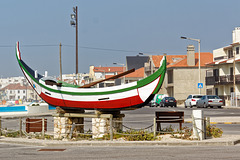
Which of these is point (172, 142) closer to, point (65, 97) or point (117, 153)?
point (117, 153)

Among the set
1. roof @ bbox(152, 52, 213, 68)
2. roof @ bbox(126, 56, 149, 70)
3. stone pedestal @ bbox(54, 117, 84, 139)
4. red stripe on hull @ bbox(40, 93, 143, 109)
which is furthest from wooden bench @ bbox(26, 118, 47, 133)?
roof @ bbox(126, 56, 149, 70)

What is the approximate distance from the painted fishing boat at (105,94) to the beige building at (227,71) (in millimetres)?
53571

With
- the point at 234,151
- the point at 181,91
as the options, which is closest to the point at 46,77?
the point at 234,151

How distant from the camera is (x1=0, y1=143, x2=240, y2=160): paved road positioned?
13688 mm

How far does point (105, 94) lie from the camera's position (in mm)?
20281

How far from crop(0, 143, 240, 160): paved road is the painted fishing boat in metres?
3.31

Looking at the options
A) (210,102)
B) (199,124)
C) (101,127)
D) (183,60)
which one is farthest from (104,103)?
(183,60)

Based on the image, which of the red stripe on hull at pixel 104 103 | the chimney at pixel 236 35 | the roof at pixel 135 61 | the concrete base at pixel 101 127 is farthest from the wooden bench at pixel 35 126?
the roof at pixel 135 61

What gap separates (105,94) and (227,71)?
62.7m

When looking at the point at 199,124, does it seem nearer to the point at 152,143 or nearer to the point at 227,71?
the point at 152,143

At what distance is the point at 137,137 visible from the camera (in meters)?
18.9

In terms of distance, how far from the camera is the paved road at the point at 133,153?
Answer: 44.9 ft

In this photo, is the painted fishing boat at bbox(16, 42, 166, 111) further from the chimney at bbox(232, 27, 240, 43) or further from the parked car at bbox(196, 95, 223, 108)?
the chimney at bbox(232, 27, 240, 43)

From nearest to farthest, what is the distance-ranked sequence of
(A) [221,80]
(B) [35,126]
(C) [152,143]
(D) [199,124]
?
(C) [152,143] < (D) [199,124] < (B) [35,126] < (A) [221,80]
